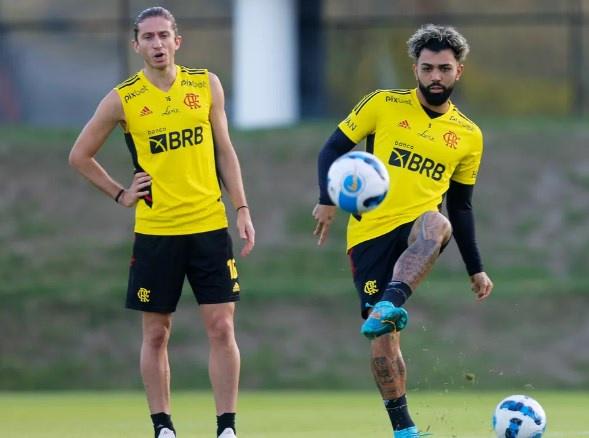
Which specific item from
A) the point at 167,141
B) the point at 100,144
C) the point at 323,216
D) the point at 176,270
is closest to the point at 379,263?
the point at 323,216

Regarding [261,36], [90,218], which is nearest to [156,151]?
[90,218]

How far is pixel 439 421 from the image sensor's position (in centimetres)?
1118

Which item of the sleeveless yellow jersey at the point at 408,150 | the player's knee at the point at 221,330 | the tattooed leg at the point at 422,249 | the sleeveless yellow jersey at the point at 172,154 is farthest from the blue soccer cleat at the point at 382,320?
the sleeveless yellow jersey at the point at 172,154

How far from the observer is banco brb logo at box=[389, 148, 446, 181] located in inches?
351

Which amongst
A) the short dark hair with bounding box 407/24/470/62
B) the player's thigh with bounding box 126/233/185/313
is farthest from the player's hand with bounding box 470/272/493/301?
the player's thigh with bounding box 126/233/185/313

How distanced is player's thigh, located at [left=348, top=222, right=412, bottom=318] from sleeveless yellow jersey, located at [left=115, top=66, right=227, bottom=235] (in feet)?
2.96

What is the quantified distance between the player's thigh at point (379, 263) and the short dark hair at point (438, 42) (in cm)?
101

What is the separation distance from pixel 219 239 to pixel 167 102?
2.79 ft

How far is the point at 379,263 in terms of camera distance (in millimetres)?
8914

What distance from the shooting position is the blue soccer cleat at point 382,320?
7973 mm

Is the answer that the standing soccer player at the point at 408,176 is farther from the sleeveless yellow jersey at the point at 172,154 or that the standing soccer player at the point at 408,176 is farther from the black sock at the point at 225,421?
the black sock at the point at 225,421

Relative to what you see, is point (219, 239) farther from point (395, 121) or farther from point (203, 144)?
point (395, 121)

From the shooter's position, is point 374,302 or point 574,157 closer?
point 374,302

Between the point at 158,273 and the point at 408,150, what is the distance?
5.32ft
